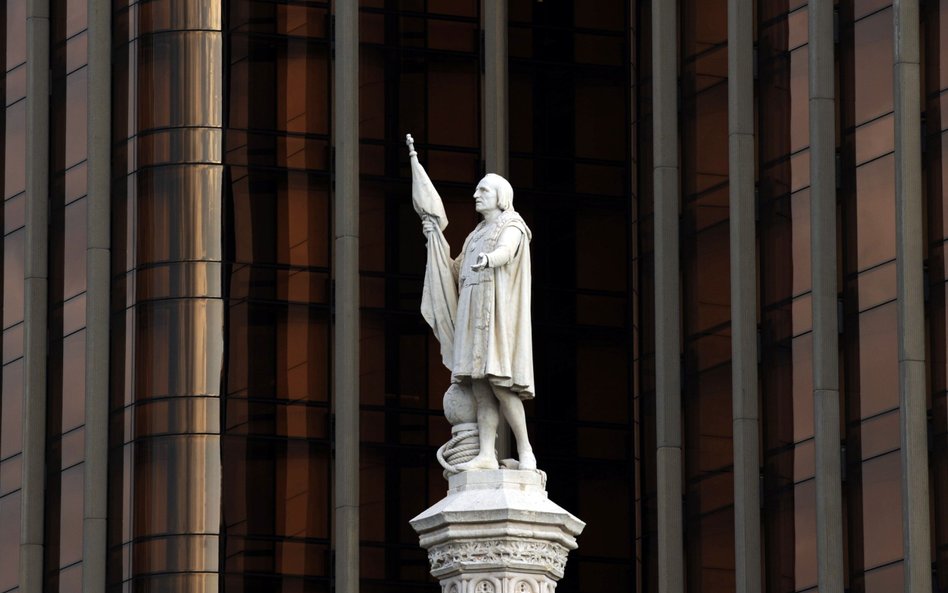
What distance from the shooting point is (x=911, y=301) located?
62875 millimetres

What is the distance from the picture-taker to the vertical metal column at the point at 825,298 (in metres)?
63.8

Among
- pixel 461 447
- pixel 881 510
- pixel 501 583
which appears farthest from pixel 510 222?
pixel 881 510

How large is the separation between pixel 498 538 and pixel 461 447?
1.74m

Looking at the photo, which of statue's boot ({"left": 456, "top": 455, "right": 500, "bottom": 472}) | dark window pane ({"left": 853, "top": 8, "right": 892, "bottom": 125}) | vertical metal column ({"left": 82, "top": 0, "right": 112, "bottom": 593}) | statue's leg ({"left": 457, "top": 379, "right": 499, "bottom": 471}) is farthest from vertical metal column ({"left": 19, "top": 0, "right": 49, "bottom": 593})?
statue's boot ({"left": 456, "top": 455, "right": 500, "bottom": 472})

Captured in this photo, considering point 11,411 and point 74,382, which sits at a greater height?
point 74,382

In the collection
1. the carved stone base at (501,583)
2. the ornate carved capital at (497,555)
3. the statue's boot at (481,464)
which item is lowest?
the carved stone base at (501,583)

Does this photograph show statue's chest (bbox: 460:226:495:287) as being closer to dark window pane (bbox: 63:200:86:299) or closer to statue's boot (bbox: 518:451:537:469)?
statue's boot (bbox: 518:451:537:469)

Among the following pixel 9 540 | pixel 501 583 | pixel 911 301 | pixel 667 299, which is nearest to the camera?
pixel 501 583

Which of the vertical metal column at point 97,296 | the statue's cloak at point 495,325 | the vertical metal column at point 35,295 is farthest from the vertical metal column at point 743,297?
the statue's cloak at point 495,325

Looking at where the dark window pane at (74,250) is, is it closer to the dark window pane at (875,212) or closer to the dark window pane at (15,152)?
the dark window pane at (15,152)

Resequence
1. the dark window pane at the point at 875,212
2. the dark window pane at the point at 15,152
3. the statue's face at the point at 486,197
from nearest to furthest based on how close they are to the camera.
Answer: the statue's face at the point at 486,197 < the dark window pane at the point at 875,212 < the dark window pane at the point at 15,152

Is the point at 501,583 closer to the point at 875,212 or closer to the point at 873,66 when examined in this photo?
the point at 875,212

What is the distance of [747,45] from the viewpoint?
225ft

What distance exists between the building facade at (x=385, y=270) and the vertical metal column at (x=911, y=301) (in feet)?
3.62
